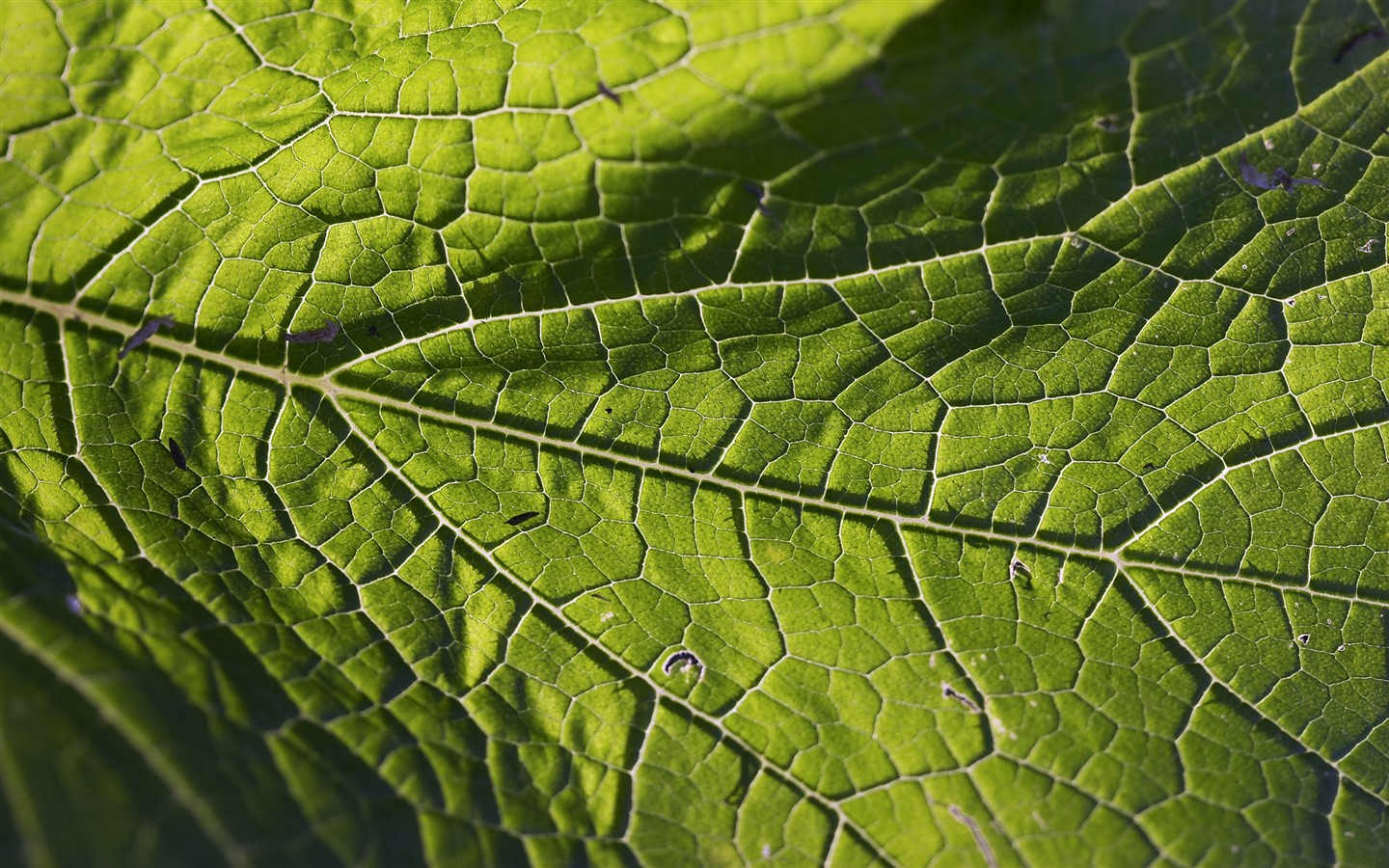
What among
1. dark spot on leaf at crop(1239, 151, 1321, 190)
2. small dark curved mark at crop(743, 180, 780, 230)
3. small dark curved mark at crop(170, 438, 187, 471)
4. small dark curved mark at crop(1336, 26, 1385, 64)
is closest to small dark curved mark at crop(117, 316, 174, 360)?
small dark curved mark at crop(170, 438, 187, 471)

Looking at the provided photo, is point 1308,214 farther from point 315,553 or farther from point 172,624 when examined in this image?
point 172,624

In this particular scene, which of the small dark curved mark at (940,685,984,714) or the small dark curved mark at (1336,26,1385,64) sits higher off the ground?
the small dark curved mark at (1336,26,1385,64)

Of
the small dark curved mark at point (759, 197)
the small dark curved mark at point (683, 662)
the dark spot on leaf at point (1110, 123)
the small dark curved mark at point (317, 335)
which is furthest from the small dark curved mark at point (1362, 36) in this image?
the small dark curved mark at point (317, 335)

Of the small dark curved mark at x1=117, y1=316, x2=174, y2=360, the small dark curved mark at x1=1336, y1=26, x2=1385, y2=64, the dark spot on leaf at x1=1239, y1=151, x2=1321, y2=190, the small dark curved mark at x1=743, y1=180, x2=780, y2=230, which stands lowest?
the small dark curved mark at x1=117, y1=316, x2=174, y2=360

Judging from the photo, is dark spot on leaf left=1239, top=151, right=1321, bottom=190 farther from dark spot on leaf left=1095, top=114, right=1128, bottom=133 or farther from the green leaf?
dark spot on leaf left=1095, top=114, right=1128, bottom=133

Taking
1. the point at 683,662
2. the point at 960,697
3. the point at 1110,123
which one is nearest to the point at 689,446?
the point at 683,662

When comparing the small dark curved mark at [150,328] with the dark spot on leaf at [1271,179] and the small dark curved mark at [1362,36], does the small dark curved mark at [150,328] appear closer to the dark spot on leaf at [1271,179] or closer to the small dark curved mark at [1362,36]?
the dark spot on leaf at [1271,179]
